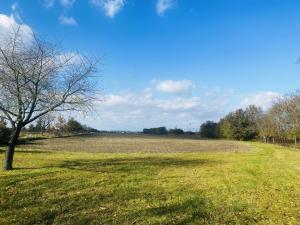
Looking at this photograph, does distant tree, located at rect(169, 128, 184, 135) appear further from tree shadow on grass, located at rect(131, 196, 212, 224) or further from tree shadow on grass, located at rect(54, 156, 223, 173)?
tree shadow on grass, located at rect(131, 196, 212, 224)

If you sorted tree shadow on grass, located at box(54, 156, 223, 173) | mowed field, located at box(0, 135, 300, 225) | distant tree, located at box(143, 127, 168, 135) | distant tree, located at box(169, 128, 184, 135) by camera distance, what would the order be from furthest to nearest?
distant tree, located at box(143, 127, 168, 135) < distant tree, located at box(169, 128, 184, 135) < tree shadow on grass, located at box(54, 156, 223, 173) < mowed field, located at box(0, 135, 300, 225)

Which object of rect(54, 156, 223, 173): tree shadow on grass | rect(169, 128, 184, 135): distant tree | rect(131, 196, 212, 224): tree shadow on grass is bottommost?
rect(131, 196, 212, 224): tree shadow on grass

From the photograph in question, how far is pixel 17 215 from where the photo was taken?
8430 millimetres

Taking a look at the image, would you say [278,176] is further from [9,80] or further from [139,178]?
[9,80]

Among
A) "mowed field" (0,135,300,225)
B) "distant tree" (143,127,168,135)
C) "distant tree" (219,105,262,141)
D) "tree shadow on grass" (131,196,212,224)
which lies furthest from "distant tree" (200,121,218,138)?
"tree shadow on grass" (131,196,212,224)

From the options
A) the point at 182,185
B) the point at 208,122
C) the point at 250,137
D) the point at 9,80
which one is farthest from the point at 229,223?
the point at 208,122

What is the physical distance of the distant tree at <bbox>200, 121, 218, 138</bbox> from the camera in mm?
121262

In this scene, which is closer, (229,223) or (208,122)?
(229,223)

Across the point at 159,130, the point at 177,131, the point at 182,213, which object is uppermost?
the point at 159,130

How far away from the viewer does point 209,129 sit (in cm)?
12506

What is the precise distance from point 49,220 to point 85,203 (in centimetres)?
182

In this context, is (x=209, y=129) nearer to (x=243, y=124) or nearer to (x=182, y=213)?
A: (x=243, y=124)

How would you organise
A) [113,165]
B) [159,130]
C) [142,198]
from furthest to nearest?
1. [159,130]
2. [113,165]
3. [142,198]

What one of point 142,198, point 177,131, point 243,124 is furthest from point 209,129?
point 142,198
